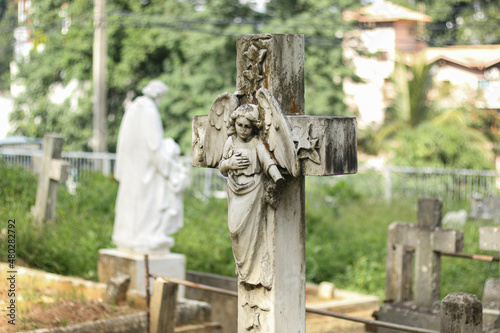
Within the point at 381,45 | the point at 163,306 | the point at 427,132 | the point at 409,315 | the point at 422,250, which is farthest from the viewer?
the point at 381,45

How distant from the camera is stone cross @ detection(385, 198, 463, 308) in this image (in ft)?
24.5

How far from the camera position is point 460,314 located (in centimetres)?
433

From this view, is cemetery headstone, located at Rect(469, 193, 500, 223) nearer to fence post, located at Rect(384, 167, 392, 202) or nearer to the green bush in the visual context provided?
fence post, located at Rect(384, 167, 392, 202)

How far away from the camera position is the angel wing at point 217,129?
4.36 meters

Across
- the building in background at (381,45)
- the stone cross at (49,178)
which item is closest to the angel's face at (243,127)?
the stone cross at (49,178)

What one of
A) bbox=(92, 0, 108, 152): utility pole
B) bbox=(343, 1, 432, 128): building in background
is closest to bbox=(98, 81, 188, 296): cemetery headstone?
bbox=(92, 0, 108, 152): utility pole

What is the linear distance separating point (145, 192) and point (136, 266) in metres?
0.88

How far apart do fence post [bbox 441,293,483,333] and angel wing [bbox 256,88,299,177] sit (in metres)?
1.23

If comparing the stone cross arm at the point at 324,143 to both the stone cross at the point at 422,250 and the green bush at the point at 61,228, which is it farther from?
the green bush at the point at 61,228

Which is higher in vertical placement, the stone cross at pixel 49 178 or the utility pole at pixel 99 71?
the utility pole at pixel 99 71

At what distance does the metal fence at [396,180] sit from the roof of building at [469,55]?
15722mm

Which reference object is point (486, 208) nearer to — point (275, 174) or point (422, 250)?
point (422, 250)

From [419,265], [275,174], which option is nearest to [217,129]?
[275,174]

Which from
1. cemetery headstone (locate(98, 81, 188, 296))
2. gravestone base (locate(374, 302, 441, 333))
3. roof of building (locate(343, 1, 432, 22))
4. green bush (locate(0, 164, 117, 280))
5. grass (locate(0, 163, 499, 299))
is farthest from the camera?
roof of building (locate(343, 1, 432, 22))
